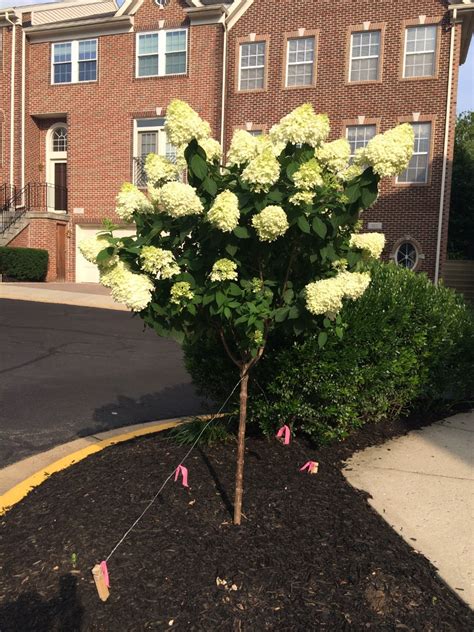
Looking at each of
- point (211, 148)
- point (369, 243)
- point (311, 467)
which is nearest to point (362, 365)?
point (311, 467)

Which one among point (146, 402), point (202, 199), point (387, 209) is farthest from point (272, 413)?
point (387, 209)

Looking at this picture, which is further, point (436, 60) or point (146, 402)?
point (436, 60)

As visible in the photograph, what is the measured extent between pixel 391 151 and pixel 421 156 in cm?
1886

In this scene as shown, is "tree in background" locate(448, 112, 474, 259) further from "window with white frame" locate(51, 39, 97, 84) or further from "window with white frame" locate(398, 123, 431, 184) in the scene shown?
"window with white frame" locate(51, 39, 97, 84)

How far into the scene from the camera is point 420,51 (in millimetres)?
19625

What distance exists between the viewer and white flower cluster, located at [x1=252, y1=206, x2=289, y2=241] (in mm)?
2611

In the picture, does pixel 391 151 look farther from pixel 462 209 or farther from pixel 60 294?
pixel 462 209

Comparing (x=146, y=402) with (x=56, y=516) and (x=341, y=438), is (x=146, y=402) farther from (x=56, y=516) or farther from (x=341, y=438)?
(x=56, y=516)

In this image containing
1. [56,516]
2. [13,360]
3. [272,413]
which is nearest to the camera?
[56,516]

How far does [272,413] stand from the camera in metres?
4.33

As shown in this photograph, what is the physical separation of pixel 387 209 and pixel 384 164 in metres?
18.4

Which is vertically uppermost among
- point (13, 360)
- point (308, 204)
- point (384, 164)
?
point (384, 164)

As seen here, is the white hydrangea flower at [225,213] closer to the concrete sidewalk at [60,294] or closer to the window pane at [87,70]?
the concrete sidewalk at [60,294]

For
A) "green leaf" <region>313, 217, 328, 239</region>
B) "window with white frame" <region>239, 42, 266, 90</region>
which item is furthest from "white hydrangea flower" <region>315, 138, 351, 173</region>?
"window with white frame" <region>239, 42, 266, 90</region>
